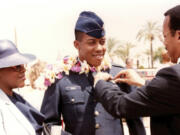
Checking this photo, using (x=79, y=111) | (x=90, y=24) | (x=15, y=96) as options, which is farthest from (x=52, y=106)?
(x=90, y=24)

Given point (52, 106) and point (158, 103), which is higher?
point (158, 103)

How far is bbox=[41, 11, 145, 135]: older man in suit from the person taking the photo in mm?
2799

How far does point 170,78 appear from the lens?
1.98 meters

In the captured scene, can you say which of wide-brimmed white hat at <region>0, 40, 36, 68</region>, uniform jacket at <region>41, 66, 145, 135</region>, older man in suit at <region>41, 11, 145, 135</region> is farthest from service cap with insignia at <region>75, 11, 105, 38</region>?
wide-brimmed white hat at <region>0, 40, 36, 68</region>

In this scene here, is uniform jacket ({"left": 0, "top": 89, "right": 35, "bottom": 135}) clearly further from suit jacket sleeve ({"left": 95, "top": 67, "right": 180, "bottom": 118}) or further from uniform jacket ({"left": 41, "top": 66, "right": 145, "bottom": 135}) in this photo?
suit jacket sleeve ({"left": 95, "top": 67, "right": 180, "bottom": 118})

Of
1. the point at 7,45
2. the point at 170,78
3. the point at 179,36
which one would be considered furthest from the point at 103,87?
the point at 7,45

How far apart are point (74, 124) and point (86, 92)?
361 mm

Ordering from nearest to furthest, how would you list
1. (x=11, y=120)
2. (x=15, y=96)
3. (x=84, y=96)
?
(x=11, y=120) → (x=15, y=96) → (x=84, y=96)

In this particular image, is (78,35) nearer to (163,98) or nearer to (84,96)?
(84,96)

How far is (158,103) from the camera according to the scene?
6.63ft

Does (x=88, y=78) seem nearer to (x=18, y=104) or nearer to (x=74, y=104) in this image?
(x=74, y=104)

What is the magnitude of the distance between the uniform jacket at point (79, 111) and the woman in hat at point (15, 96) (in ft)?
1.02

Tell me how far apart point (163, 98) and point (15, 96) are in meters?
1.37

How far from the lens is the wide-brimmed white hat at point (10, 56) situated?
92.7 inches
